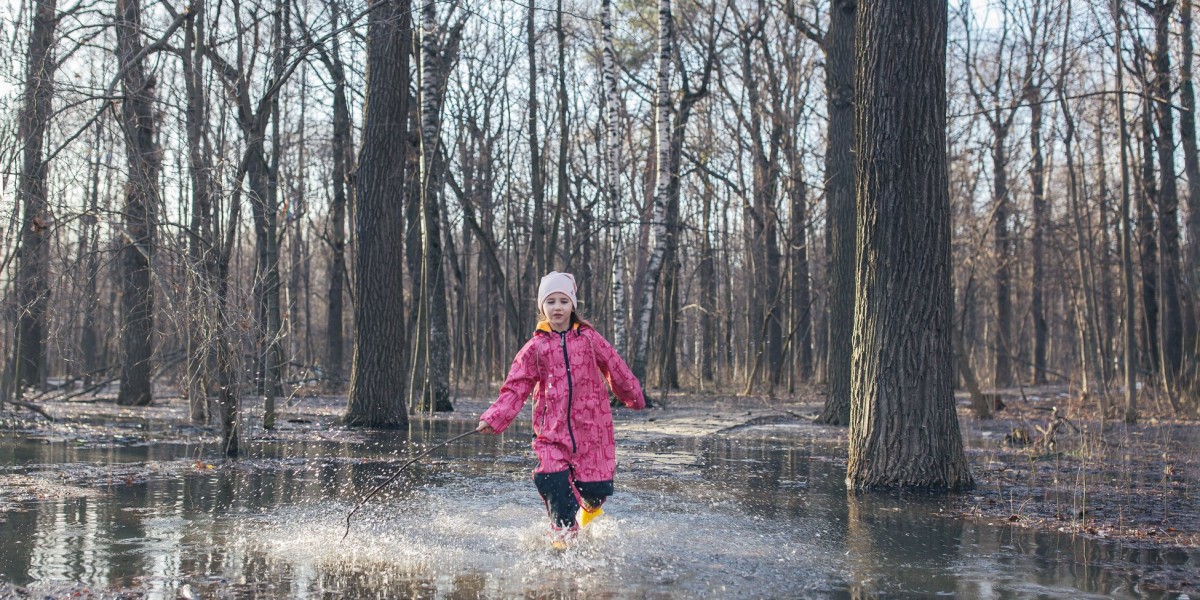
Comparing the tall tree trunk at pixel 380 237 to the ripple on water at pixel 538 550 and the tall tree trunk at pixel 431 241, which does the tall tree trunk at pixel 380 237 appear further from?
the ripple on water at pixel 538 550

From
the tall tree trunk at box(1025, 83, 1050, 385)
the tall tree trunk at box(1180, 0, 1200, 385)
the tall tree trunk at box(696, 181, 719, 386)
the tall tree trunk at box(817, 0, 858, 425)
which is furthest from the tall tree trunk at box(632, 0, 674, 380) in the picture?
the tall tree trunk at box(1025, 83, 1050, 385)

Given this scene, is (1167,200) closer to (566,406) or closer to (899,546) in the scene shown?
(899,546)

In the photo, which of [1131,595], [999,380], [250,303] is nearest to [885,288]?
[1131,595]

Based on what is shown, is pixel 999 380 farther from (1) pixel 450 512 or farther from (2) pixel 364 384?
(1) pixel 450 512

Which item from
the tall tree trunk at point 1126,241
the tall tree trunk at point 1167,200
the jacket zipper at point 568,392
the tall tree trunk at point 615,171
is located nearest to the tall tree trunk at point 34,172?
the jacket zipper at point 568,392

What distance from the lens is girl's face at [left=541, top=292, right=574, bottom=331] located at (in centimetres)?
667

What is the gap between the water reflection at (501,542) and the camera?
5.17 m

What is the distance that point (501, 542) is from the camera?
6328 millimetres

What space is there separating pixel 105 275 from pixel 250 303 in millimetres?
4637

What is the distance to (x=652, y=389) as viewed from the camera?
29.4m

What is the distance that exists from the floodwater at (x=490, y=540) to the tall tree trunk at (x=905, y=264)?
0.51 metres

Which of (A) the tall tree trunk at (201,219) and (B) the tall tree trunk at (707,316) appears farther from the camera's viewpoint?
(B) the tall tree trunk at (707,316)

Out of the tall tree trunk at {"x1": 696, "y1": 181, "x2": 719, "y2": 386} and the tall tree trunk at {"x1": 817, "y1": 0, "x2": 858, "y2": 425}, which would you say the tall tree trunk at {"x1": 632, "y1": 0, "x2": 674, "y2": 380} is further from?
the tall tree trunk at {"x1": 696, "y1": 181, "x2": 719, "y2": 386}

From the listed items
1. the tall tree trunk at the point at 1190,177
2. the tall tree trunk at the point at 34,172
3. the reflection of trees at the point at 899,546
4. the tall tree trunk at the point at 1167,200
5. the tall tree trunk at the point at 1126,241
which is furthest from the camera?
the tall tree trunk at the point at 1167,200
